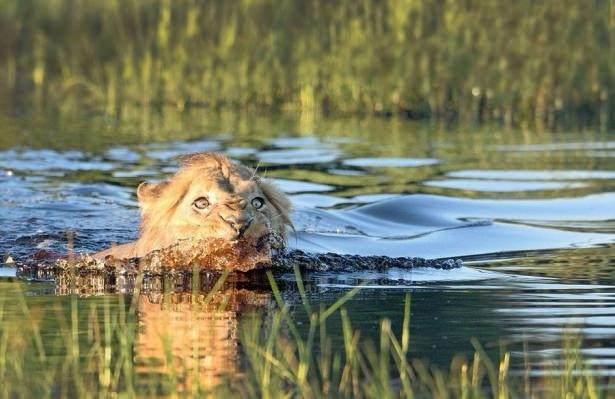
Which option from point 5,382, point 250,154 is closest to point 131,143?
point 250,154

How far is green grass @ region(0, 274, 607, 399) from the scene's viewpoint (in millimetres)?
4754

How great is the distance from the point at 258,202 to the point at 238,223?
39 cm

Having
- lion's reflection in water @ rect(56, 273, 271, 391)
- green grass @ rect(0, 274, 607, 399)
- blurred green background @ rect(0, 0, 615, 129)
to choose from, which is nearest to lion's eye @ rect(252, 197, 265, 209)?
lion's reflection in water @ rect(56, 273, 271, 391)

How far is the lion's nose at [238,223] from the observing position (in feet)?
24.7

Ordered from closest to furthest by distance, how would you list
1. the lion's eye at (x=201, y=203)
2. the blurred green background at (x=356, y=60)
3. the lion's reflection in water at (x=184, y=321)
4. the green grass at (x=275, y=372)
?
the green grass at (x=275, y=372)
the lion's reflection in water at (x=184, y=321)
the lion's eye at (x=201, y=203)
the blurred green background at (x=356, y=60)

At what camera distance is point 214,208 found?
7.69 m

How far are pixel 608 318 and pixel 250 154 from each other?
8574 mm

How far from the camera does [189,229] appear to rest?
26.0ft

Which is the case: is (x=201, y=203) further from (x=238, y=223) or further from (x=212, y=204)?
(x=238, y=223)

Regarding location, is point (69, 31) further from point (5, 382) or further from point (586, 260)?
point (5, 382)

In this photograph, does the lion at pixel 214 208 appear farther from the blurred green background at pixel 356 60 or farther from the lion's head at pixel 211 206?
the blurred green background at pixel 356 60

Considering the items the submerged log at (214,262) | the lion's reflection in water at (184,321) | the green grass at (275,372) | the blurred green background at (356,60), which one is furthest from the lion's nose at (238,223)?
the blurred green background at (356,60)

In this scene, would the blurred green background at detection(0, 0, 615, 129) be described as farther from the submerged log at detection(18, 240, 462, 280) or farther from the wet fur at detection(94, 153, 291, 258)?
the wet fur at detection(94, 153, 291, 258)

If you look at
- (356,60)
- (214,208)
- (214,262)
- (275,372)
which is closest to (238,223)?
(214,208)
